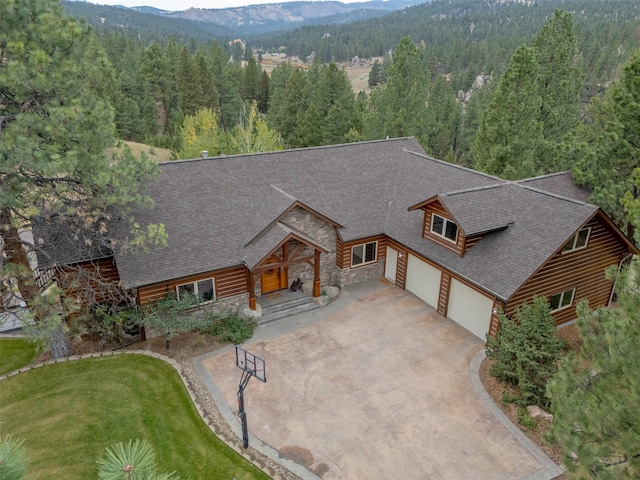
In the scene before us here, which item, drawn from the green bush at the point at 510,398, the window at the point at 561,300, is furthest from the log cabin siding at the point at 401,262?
the green bush at the point at 510,398

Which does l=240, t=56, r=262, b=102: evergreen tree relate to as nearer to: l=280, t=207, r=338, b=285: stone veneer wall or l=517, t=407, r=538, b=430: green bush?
l=280, t=207, r=338, b=285: stone veneer wall

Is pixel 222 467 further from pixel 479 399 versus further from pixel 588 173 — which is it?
pixel 588 173

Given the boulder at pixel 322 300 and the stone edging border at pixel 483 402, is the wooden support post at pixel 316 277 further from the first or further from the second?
the stone edging border at pixel 483 402

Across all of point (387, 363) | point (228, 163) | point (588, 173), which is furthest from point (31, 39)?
point (588, 173)

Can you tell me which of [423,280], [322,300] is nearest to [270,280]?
[322,300]

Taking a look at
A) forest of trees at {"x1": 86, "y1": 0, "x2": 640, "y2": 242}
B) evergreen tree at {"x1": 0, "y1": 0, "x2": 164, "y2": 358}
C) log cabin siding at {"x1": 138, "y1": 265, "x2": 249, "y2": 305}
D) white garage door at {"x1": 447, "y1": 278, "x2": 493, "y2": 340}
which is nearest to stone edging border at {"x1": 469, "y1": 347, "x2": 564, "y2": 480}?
white garage door at {"x1": 447, "y1": 278, "x2": 493, "y2": 340}
